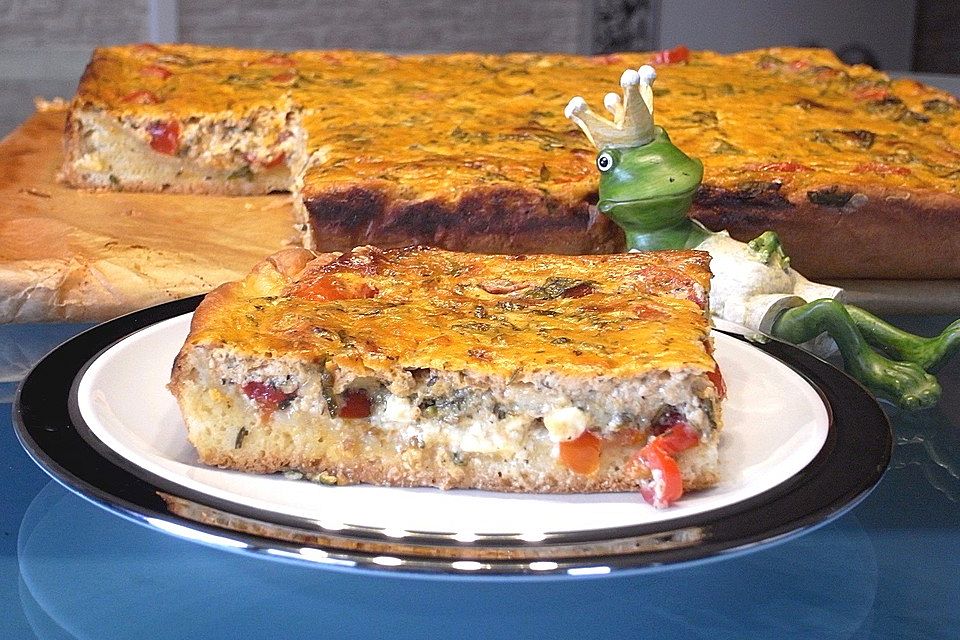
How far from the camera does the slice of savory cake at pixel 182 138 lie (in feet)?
11.5

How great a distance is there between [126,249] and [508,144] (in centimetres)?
101

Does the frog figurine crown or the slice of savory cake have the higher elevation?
the frog figurine crown

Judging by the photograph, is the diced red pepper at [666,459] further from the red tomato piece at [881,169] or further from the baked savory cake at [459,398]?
the red tomato piece at [881,169]

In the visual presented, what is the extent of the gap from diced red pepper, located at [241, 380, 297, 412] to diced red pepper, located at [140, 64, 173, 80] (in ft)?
8.30

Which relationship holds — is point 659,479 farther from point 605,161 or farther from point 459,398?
point 605,161

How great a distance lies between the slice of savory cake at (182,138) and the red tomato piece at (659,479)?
2144 mm

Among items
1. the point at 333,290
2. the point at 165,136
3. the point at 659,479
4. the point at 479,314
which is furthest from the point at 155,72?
the point at 659,479

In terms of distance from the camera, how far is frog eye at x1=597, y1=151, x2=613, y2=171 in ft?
7.73

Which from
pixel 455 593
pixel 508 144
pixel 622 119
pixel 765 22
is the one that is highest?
pixel 622 119

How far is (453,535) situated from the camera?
127cm

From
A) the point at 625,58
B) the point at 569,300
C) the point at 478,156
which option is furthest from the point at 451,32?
the point at 569,300

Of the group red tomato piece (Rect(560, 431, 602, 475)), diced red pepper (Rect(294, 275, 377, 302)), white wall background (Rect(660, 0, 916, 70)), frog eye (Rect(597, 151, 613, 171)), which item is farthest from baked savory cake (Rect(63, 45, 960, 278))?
white wall background (Rect(660, 0, 916, 70))

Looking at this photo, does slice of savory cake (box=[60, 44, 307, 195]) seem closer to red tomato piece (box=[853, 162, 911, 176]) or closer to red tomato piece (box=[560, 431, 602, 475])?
red tomato piece (box=[853, 162, 911, 176])

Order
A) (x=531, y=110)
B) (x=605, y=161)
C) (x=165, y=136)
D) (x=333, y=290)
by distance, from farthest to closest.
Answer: (x=165, y=136)
(x=531, y=110)
(x=605, y=161)
(x=333, y=290)
